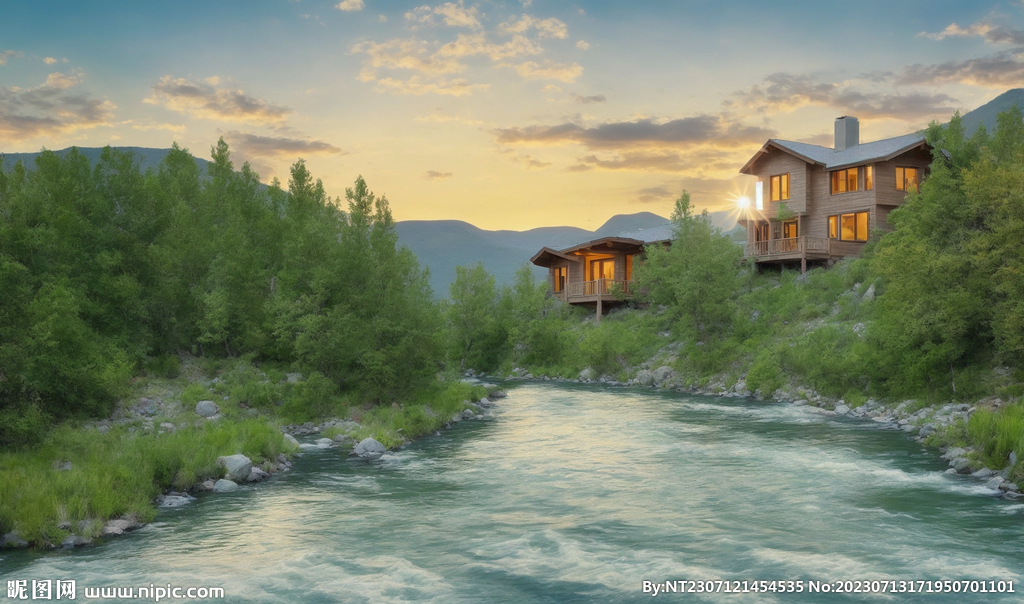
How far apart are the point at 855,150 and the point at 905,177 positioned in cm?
424

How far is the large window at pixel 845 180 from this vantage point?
4750 cm

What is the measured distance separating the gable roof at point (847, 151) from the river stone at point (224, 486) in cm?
4244

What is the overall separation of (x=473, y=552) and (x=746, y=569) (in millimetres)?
4347

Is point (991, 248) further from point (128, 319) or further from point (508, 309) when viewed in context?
point (508, 309)

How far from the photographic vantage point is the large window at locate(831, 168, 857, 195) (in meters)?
47.5

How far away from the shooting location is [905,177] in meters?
46.5

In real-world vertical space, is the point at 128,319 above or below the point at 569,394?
above

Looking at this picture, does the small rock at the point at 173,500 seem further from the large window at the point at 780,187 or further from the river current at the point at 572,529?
the large window at the point at 780,187

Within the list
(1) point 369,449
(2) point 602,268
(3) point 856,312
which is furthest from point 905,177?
(1) point 369,449

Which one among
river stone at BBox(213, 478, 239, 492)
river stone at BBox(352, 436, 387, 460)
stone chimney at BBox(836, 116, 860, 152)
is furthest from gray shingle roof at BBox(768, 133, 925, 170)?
river stone at BBox(213, 478, 239, 492)

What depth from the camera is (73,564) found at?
1140 cm

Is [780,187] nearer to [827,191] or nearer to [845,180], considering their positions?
[827,191]

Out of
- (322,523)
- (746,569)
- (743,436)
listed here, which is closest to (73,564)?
(322,523)

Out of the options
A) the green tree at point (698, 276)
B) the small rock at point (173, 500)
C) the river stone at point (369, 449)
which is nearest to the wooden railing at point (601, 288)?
the green tree at point (698, 276)
